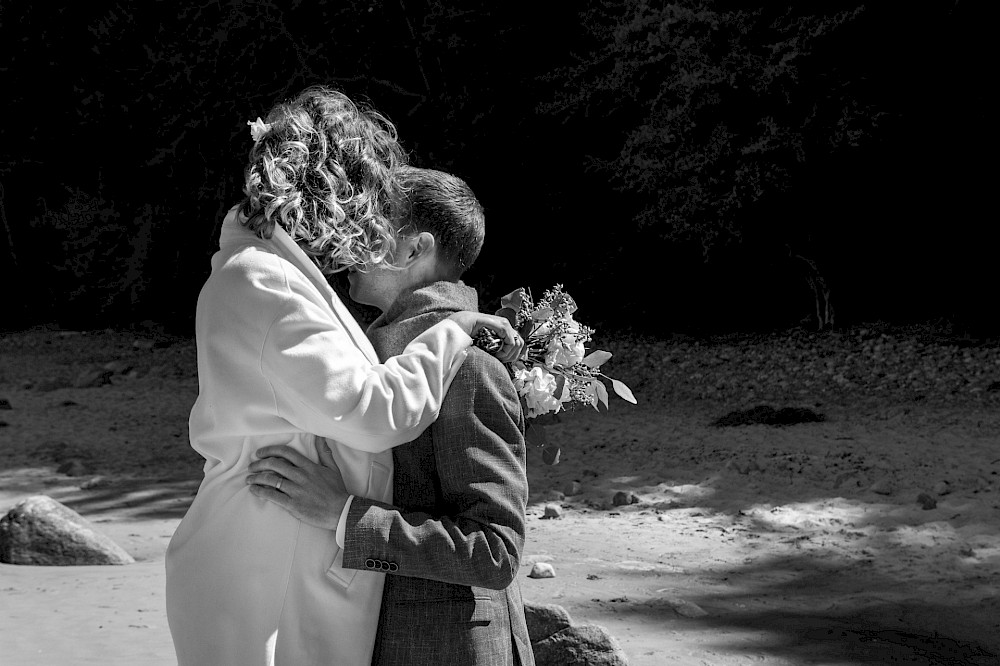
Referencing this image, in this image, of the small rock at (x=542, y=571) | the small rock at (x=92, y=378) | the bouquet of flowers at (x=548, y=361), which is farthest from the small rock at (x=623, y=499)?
the small rock at (x=92, y=378)

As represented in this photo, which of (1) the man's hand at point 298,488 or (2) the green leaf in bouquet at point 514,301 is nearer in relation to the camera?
(1) the man's hand at point 298,488

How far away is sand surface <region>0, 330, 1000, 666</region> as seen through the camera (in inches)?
183

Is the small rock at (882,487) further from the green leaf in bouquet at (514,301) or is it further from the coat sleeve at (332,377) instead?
the coat sleeve at (332,377)

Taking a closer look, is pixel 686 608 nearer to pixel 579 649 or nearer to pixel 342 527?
pixel 579 649

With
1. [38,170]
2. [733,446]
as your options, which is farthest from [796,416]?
[38,170]

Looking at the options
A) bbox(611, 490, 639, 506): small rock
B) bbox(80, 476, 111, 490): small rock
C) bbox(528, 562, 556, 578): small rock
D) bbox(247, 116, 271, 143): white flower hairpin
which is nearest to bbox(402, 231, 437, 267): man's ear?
bbox(247, 116, 271, 143): white flower hairpin

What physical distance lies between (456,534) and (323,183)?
60 centimetres

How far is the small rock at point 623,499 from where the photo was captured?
7.05 metres

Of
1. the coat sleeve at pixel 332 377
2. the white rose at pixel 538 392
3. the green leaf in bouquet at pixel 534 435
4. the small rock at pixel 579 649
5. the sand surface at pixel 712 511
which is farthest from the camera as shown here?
the sand surface at pixel 712 511

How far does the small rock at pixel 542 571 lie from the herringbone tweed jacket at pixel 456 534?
138 inches

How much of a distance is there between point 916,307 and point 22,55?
43.7 feet

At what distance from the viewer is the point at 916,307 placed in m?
13.8

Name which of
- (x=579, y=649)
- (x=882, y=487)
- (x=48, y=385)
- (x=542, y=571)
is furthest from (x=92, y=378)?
(x=579, y=649)

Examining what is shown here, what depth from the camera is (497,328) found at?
6.72ft
